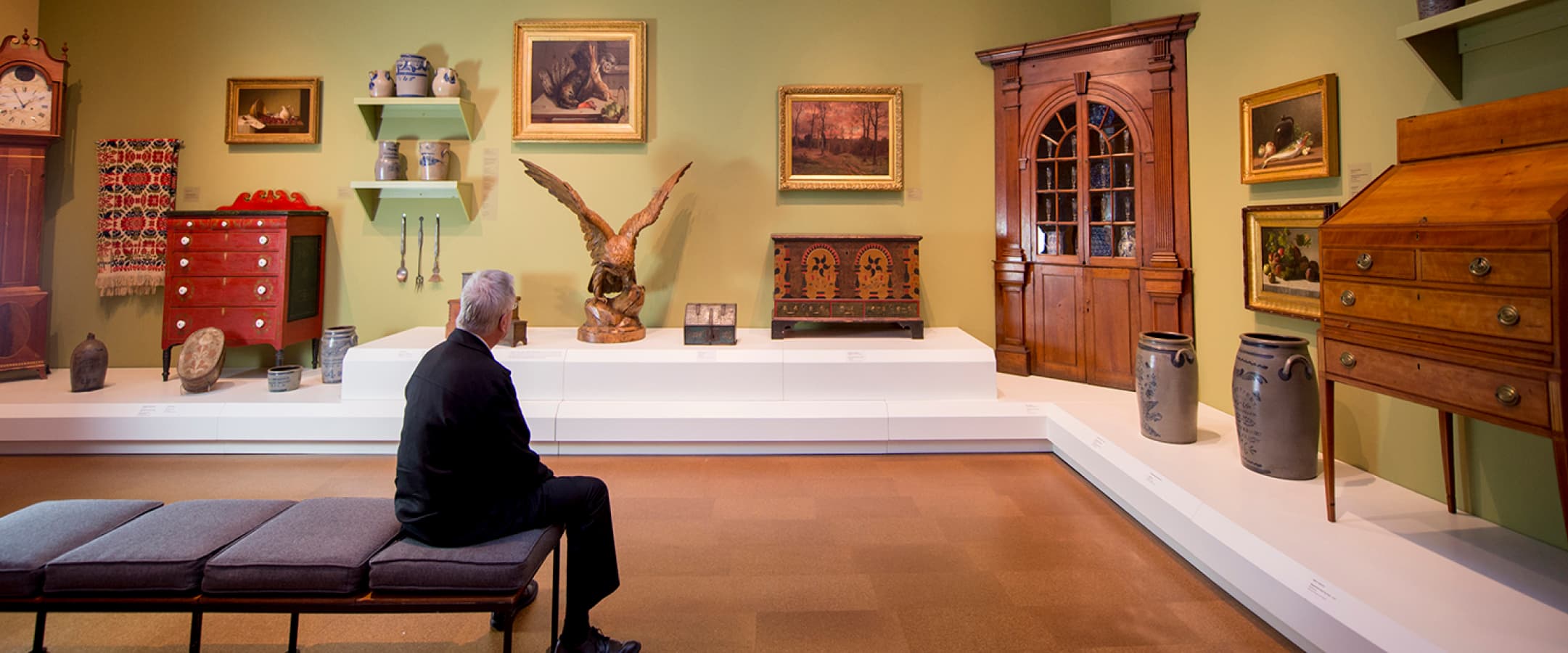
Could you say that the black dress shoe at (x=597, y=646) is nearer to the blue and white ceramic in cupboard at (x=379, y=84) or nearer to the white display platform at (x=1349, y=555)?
the white display platform at (x=1349, y=555)

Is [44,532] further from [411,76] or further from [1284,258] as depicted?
[1284,258]

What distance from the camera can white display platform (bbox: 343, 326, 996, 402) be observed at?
4.91 m

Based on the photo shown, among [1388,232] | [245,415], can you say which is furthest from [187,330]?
[1388,232]

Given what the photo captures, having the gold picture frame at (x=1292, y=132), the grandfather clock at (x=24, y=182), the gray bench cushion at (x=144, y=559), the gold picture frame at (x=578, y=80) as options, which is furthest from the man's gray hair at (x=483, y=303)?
the grandfather clock at (x=24, y=182)

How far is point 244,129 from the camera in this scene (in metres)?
5.91

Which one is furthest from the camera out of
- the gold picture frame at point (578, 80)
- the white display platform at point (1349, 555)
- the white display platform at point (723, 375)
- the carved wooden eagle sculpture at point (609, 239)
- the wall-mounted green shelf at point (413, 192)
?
the gold picture frame at point (578, 80)

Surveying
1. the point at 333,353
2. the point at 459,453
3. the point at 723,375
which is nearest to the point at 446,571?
the point at 459,453

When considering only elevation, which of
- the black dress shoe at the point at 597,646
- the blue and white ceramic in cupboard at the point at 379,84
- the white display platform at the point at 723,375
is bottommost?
the black dress shoe at the point at 597,646

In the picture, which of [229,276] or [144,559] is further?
[229,276]

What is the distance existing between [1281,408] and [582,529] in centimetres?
316

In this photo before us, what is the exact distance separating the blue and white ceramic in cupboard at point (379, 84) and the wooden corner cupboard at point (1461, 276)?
6.31 m

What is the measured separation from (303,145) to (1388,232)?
7252mm

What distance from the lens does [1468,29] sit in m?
2.96

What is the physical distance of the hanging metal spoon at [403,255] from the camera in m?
5.95
